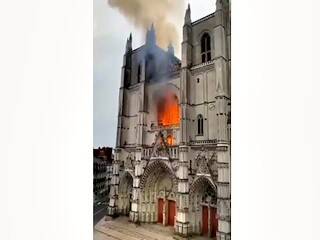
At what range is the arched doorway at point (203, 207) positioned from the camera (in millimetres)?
2695

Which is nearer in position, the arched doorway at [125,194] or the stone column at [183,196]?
the stone column at [183,196]

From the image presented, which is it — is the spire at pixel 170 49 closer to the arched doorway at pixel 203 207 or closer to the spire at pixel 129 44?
the spire at pixel 129 44

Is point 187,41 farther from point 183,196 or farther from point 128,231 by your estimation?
point 128,231

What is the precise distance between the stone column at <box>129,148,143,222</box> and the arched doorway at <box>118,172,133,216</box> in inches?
2.2

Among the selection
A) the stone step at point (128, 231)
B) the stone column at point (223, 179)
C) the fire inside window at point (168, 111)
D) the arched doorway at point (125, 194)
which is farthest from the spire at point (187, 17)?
the stone step at point (128, 231)

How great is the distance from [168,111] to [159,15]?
854 mm

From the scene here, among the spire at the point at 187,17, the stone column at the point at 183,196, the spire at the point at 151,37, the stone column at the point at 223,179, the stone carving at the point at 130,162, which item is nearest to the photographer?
the stone column at the point at 223,179

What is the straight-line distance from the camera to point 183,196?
9.30 feet

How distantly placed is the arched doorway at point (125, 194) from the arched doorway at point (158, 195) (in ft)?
0.47

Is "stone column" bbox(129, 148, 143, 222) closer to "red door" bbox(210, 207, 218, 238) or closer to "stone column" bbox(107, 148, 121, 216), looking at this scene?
"stone column" bbox(107, 148, 121, 216)

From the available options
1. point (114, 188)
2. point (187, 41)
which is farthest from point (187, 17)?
point (114, 188)

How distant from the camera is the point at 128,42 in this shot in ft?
10.9
